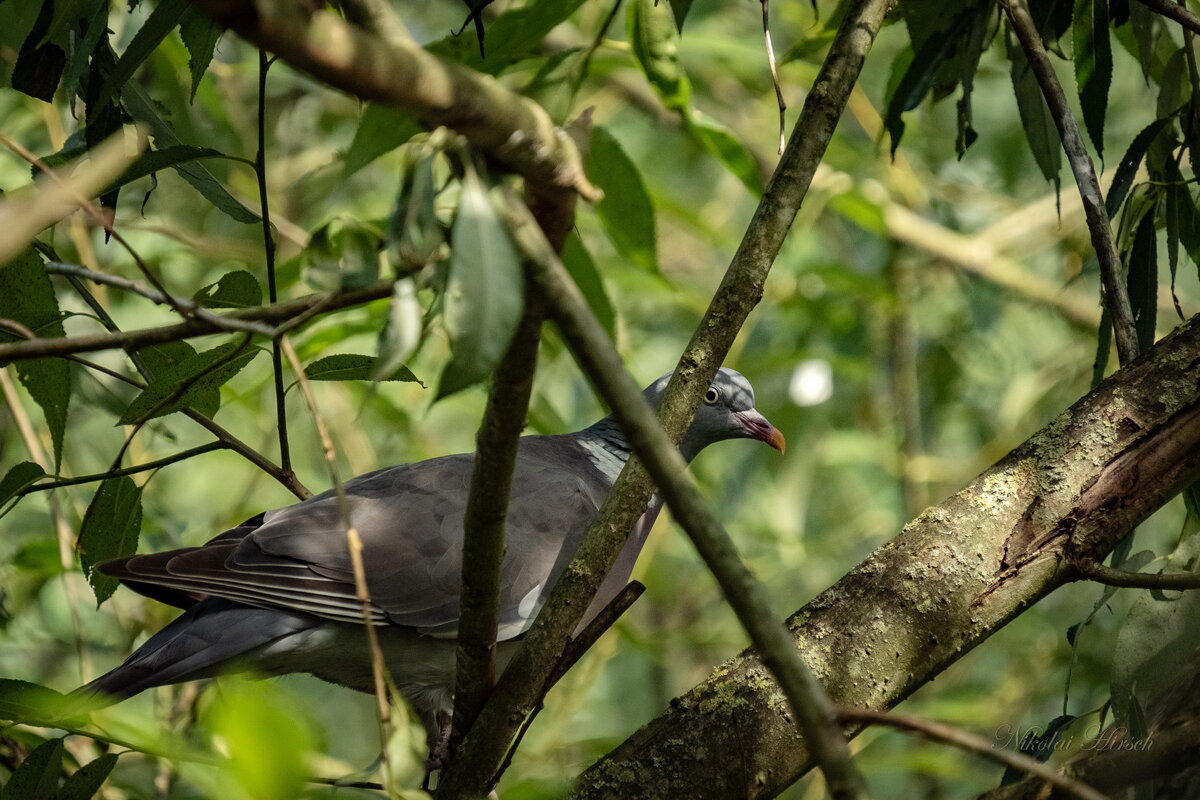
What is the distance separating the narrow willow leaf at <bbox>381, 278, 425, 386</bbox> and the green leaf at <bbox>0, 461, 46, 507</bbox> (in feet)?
3.60

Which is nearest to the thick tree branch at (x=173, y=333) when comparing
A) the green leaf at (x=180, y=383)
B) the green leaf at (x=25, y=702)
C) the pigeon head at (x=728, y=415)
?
the green leaf at (x=180, y=383)

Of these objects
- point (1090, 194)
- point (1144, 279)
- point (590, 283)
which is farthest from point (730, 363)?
point (1090, 194)

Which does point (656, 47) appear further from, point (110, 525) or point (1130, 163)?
point (110, 525)

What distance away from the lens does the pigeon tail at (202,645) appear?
2.26m

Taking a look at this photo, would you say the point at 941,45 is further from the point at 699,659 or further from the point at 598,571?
the point at 699,659

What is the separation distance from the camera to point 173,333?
110 cm

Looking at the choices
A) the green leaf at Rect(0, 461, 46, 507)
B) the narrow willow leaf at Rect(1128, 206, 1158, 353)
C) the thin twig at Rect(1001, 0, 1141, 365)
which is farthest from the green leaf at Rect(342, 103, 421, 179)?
the narrow willow leaf at Rect(1128, 206, 1158, 353)

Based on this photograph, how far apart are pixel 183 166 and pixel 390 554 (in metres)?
1.08

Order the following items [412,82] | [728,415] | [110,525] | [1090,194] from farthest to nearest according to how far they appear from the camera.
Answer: [728,415]
[110,525]
[1090,194]
[412,82]

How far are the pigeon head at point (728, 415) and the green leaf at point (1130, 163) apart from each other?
4.45 ft

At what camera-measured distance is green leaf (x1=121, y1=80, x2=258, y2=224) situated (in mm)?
1851

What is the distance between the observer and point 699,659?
5.04 meters

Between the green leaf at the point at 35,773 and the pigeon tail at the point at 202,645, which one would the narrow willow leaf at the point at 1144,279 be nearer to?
the pigeon tail at the point at 202,645

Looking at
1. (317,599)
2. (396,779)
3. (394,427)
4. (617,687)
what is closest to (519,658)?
(396,779)
